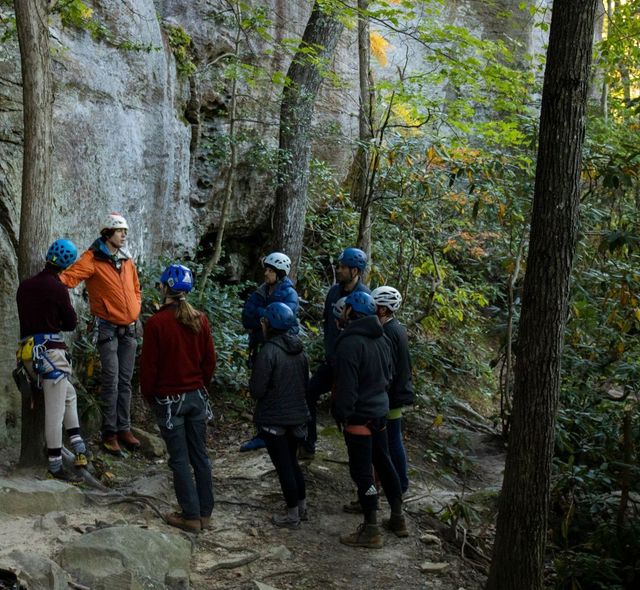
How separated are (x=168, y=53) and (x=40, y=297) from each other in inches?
251

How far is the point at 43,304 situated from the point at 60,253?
1.50ft

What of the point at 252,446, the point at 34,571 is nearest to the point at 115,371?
the point at 252,446

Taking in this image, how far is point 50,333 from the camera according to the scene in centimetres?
605

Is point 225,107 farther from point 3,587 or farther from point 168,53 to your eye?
point 3,587

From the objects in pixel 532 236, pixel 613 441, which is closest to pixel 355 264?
pixel 532 236

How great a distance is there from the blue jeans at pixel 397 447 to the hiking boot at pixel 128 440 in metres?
2.82

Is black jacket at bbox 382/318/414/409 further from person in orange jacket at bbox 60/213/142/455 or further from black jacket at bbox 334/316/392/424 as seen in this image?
person in orange jacket at bbox 60/213/142/455

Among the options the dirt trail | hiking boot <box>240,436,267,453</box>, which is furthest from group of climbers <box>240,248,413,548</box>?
hiking boot <box>240,436,267,453</box>

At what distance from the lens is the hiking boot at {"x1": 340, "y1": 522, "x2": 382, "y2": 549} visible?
603 cm

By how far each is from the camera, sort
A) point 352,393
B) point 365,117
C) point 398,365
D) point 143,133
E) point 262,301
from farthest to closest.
Answer: point 365,117 < point 143,133 < point 262,301 < point 398,365 < point 352,393

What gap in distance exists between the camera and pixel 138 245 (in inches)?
388

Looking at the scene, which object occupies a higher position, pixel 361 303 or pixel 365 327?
pixel 361 303

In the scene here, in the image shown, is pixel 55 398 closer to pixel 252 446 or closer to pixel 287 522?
pixel 287 522

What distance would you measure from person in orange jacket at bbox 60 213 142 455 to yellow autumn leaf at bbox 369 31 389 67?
1316 cm
